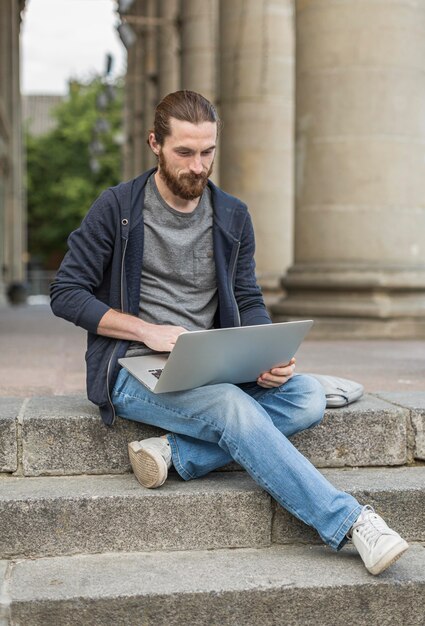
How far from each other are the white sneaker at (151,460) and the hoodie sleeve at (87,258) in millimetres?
550

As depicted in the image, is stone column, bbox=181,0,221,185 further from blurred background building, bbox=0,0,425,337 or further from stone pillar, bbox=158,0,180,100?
blurred background building, bbox=0,0,425,337

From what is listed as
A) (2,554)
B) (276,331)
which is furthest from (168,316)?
(2,554)

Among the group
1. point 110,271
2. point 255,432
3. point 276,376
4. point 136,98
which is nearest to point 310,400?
point 276,376

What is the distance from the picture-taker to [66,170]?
58188mm

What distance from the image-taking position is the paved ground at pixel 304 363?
5.89m

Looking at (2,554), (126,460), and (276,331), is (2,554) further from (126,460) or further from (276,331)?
(276,331)

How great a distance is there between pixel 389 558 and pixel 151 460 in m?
1.08

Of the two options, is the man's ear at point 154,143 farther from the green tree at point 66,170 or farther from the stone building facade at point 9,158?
the green tree at point 66,170

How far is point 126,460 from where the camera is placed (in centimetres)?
461

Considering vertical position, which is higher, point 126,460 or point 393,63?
point 393,63

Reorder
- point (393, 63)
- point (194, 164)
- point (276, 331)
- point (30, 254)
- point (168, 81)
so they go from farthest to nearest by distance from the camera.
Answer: point (30, 254) < point (168, 81) < point (393, 63) < point (194, 164) < point (276, 331)

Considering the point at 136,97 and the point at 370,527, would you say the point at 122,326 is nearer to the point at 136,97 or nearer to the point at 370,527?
the point at 370,527

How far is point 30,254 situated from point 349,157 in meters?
53.5

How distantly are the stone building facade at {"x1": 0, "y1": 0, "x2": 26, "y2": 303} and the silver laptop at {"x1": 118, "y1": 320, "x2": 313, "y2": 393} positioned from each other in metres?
23.0
